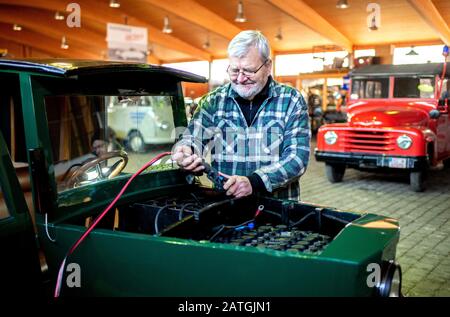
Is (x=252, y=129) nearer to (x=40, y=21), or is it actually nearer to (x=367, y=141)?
(x=367, y=141)

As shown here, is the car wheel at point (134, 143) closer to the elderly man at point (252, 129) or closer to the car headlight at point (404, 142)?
the elderly man at point (252, 129)

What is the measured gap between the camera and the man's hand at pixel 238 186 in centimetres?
227

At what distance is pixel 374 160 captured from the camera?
7.92 m

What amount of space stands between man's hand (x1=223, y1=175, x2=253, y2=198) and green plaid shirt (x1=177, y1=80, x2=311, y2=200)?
0.79ft

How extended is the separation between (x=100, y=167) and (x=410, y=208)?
5.21 m

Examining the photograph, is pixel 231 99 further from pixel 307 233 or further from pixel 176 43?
pixel 176 43

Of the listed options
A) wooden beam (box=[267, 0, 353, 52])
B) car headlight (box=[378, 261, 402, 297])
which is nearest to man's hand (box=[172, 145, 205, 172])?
car headlight (box=[378, 261, 402, 297])

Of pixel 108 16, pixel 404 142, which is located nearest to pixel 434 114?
pixel 404 142

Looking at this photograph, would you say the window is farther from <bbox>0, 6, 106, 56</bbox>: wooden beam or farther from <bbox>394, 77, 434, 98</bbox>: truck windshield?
<bbox>0, 6, 106, 56</bbox>: wooden beam

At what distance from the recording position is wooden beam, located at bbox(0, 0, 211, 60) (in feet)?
52.8

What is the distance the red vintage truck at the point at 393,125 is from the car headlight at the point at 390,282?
6335 mm

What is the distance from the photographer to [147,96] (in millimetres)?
2887

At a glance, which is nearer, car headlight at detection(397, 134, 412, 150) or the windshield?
the windshield

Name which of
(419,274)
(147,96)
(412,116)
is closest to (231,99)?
(147,96)
